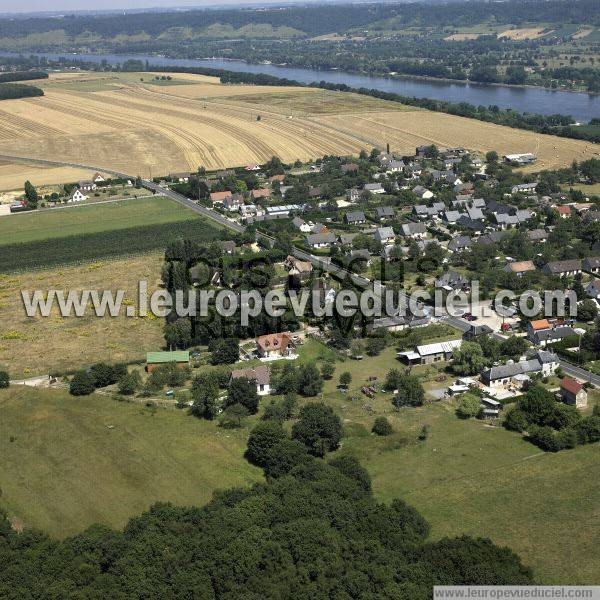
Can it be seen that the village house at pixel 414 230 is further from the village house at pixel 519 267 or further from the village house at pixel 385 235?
the village house at pixel 519 267

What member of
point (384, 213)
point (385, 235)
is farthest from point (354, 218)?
point (385, 235)

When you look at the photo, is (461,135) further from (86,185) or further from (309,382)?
(309,382)

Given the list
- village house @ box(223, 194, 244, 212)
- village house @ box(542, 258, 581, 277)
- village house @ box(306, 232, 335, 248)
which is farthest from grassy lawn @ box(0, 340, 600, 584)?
village house @ box(223, 194, 244, 212)

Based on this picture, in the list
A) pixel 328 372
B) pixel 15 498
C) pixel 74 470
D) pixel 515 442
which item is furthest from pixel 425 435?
pixel 15 498

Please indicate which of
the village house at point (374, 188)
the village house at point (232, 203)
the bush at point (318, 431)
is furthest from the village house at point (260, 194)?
the bush at point (318, 431)

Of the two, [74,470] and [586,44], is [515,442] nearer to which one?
[74,470]
